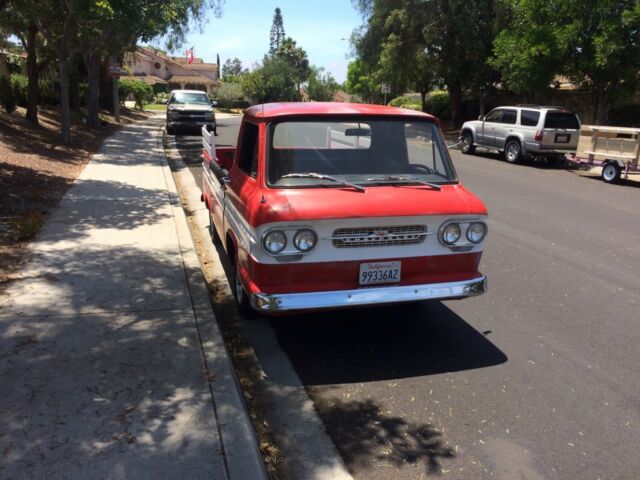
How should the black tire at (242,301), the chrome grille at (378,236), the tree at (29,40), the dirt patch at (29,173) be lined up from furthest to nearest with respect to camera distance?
the tree at (29,40) < the dirt patch at (29,173) < the black tire at (242,301) < the chrome grille at (378,236)

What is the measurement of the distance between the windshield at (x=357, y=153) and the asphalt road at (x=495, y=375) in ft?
4.44

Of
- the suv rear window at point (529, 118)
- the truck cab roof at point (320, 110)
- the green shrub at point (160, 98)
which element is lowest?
the truck cab roof at point (320, 110)

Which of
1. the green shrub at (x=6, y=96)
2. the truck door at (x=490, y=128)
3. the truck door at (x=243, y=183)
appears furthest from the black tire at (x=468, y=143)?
the truck door at (x=243, y=183)

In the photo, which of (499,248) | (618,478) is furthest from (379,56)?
(618,478)

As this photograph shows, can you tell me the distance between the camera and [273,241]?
407cm

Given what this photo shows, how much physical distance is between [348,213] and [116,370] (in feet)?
6.44

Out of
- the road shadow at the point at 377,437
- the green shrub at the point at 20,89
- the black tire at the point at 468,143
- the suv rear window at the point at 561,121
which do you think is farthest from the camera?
the green shrub at the point at 20,89

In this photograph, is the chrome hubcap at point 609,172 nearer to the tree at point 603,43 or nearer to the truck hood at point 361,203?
the tree at point 603,43

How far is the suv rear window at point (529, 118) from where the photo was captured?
59.6 ft

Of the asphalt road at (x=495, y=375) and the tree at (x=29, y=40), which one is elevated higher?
the tree at (x=29, y=40)

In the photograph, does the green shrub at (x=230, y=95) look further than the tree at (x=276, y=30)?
No

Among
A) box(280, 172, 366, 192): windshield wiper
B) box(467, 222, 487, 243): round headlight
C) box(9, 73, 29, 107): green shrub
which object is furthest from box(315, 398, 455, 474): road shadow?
box(9, 73, 29, 107): green shrub

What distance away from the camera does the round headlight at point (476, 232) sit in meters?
4.49

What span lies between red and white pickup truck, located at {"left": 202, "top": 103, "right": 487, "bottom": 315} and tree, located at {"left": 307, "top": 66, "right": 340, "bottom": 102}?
3513 inches
